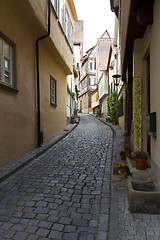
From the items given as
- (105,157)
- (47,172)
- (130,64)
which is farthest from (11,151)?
(130,64)

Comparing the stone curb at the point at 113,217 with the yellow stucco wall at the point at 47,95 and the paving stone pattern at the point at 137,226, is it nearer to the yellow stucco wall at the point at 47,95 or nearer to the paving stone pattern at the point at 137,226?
the paving stone pattern at the point at 137,226

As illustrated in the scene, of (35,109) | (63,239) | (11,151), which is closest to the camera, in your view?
(63,239)

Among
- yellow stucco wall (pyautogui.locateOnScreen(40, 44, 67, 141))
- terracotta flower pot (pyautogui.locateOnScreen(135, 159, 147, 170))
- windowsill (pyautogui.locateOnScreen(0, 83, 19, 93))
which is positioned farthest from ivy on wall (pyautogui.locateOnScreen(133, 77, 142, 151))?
yellow stucco wall (pyautogui.locateOnScreen(40, 44, 67, 141))

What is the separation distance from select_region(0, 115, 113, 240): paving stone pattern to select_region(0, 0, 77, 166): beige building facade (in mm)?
1129

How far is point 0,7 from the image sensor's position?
475 centimetres

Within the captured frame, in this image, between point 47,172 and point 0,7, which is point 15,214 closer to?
point 47,172

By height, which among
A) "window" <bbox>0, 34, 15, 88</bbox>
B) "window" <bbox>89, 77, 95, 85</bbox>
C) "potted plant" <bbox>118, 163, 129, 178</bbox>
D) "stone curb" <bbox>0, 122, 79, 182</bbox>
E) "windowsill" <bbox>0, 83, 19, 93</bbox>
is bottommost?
"stone curb" <bbox>0, 122, 79, 182</bbox>

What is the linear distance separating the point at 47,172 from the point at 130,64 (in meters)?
4.57

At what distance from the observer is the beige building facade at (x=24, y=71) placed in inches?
201

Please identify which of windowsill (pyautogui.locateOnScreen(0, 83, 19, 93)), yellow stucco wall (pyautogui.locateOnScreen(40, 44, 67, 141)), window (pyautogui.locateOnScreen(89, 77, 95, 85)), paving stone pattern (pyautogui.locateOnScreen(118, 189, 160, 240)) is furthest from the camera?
window (pyautogui.locateOnScreen(89, 77, 95, 85))

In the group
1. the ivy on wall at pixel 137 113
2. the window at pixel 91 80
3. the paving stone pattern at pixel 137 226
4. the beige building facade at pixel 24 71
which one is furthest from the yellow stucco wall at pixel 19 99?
the window at pixel 91 80

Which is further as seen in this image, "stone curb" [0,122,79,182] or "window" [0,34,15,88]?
"window" [0,34,15,88]

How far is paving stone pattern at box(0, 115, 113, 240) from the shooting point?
2.49 m

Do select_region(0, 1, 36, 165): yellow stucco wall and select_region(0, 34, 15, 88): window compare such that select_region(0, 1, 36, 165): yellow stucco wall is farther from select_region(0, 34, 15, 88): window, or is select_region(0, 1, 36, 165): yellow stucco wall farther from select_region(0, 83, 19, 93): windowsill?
select_region(0, 34, 15, 88): window
